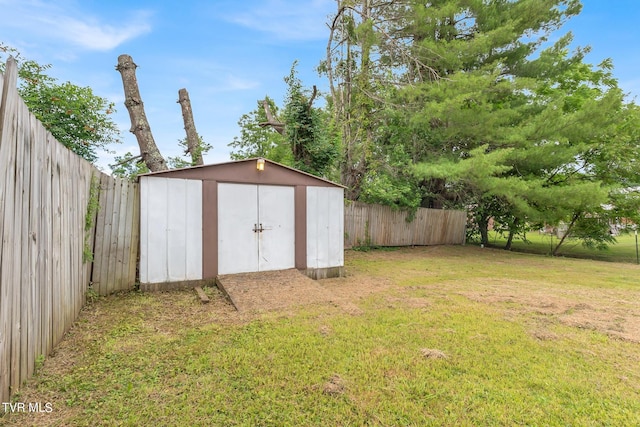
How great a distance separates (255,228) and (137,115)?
4.75 meters

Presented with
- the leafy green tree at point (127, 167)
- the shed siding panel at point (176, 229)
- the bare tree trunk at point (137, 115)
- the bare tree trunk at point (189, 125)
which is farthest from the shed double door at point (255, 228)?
the leafy green tree at point (127, 167)

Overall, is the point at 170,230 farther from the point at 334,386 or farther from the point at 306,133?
the point at 306,133

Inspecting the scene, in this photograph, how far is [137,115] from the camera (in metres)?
7.20

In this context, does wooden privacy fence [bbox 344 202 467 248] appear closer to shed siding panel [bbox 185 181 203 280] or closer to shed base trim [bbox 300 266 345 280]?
shed base trim [bbox 300 266 345 280]

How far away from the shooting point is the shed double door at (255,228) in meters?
4.94

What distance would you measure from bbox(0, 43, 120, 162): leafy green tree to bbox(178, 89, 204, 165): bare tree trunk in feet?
6.45

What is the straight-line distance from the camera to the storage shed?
4.46 m

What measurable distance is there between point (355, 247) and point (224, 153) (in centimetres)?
895

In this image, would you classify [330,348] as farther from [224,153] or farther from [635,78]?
[635,78]

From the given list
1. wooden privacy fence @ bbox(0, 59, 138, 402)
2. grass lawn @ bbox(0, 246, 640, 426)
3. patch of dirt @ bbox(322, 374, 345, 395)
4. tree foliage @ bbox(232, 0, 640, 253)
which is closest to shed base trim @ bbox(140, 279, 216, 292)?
grass lawn @ bbox(0, 246, 640, 426)

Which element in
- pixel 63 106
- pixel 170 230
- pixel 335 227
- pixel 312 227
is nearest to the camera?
pixel 170 230

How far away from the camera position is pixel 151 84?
305 inches

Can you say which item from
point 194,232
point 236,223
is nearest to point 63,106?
point 194,232

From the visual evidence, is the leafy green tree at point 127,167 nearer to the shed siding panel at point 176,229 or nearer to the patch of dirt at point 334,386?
the shed siding panel at point 176,229
